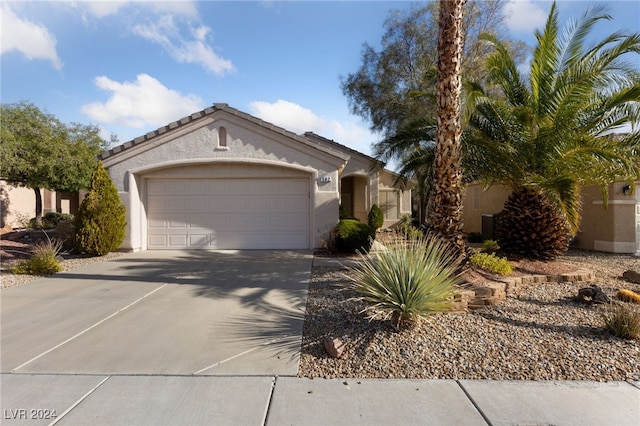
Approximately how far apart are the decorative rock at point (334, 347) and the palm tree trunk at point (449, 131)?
3.56 metres

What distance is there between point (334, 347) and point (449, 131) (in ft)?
15.3

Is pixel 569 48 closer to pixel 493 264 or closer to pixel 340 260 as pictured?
pixel 493 264

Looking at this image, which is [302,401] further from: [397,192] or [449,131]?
[397,192]

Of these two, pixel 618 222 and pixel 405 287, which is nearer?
pixel 405 287

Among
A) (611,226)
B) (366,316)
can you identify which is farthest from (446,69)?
(611,226)

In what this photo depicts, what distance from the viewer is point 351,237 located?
36.0 feet

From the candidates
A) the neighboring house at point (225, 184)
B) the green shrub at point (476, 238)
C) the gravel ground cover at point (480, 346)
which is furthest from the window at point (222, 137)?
the green shrub at point (476, 238)

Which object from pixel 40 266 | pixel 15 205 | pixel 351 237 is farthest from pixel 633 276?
pixel 15 205

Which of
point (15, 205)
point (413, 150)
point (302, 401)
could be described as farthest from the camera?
point (15, 205)

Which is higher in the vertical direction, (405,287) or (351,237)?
(351,237)

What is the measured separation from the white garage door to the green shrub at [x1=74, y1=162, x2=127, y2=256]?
1.90 m

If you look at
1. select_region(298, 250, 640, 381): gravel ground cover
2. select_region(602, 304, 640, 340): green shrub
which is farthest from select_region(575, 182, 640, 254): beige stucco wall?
select_region(602, 304, 640, 340): green shrub

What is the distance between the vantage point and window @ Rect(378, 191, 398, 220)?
21672 mm

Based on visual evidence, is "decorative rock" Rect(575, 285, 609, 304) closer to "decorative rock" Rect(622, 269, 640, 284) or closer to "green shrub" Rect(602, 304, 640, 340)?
"green shrub" Rect(602, 304, 640, 340)
